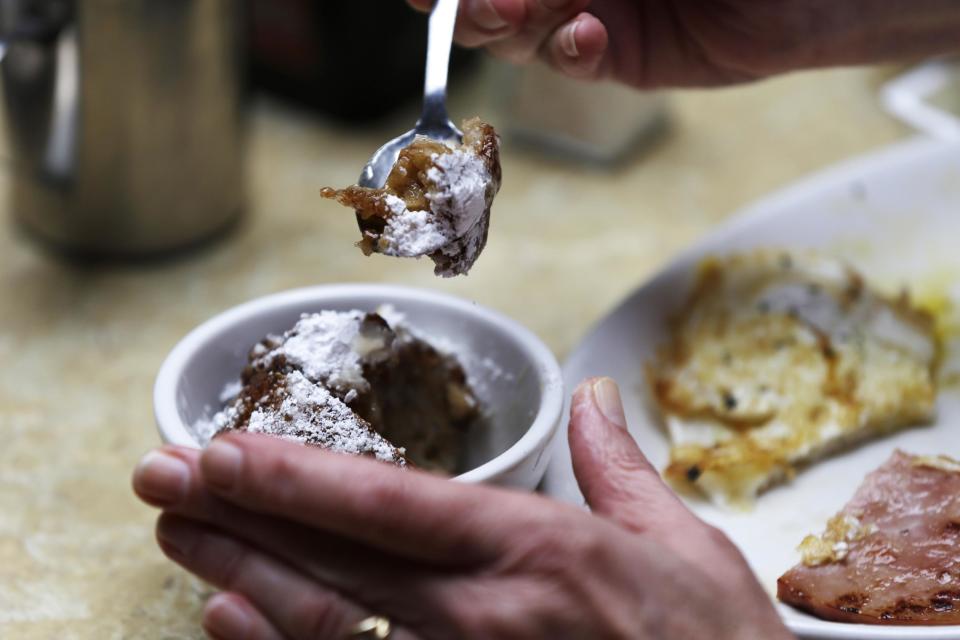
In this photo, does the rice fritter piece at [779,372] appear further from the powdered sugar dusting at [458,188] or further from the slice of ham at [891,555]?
the powdered sugar dusting at [458,188]

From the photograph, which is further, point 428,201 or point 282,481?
point 428,201

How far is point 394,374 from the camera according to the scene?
34.1 inches

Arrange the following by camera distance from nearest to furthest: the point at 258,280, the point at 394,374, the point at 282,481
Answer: the point at 282,481
the point at 394,374
the point at 258,280

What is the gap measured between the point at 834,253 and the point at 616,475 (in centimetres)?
71

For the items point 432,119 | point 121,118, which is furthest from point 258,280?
point 432,119

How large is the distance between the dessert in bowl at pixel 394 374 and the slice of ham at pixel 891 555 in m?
0.26

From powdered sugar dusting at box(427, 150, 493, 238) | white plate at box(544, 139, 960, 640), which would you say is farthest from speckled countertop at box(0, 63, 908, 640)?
powdered sugar dusting at box(427, 150, 493, 238)

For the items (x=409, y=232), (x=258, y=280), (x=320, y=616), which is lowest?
(x=258, y=280)

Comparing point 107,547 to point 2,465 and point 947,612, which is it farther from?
point 947,612

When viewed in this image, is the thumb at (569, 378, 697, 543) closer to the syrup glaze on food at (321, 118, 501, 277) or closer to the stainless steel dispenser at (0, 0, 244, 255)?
the syrup glaze on food at (321, 118, 501, 277)

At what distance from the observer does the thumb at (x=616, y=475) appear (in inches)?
27.9

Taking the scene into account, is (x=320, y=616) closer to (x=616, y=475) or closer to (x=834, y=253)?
(x=616, y=475)

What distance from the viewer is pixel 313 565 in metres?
0.66

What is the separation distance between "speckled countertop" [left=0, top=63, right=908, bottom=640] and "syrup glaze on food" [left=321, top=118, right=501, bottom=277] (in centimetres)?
38
